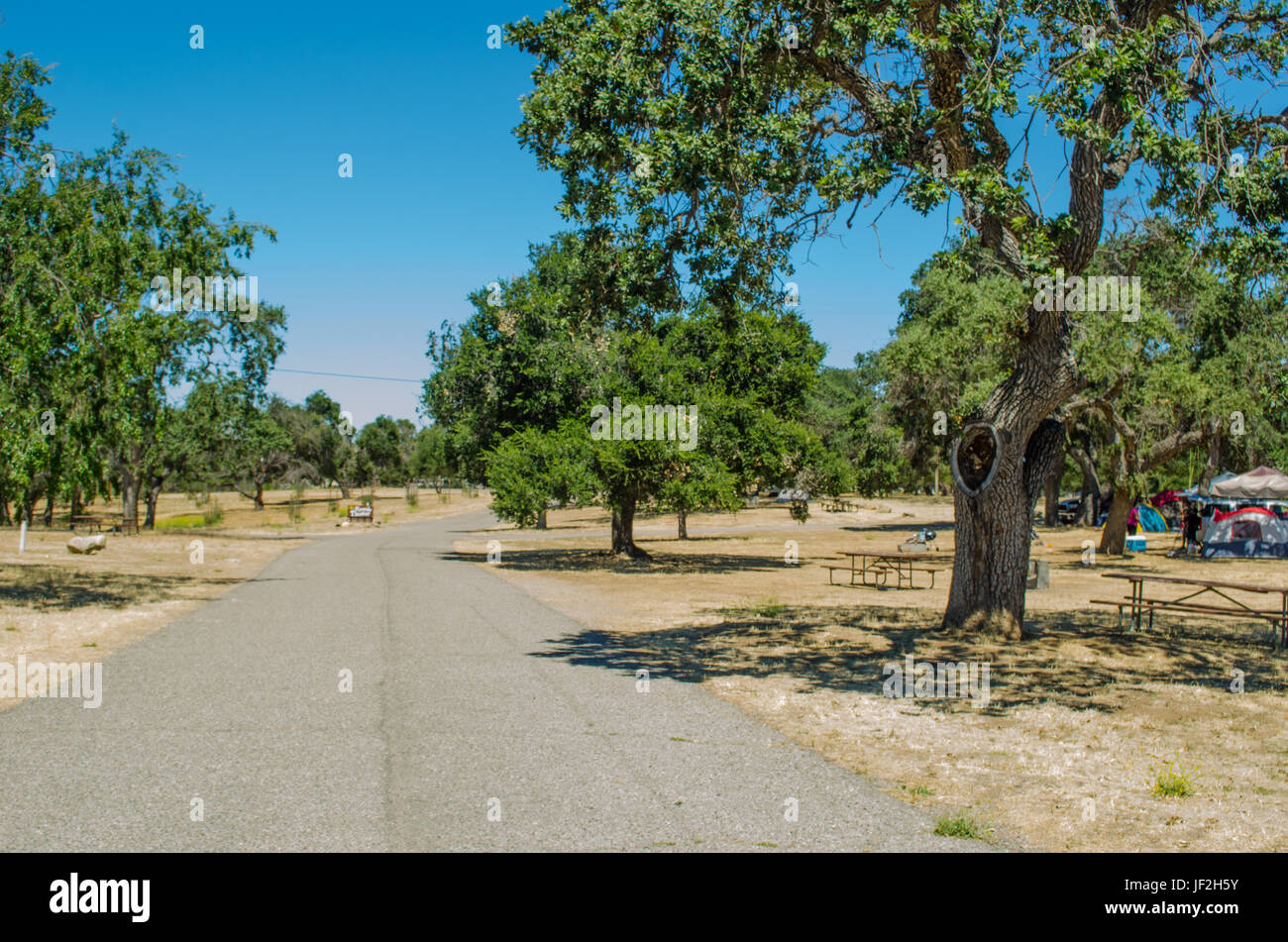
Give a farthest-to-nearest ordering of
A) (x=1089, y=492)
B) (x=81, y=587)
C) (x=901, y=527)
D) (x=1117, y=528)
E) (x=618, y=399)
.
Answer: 1. (x=901, y=527)
2. (x=1089, y=492)
3. (x=1117, y=528)
4. (x=618, y=399)
5. (x=81, y=587)

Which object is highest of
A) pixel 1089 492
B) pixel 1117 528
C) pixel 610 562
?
pixel 1089 492

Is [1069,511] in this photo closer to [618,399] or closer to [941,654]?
[618,399]

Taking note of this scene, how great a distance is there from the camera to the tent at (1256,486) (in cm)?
3184

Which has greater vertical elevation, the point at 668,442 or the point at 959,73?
the point at 959,73

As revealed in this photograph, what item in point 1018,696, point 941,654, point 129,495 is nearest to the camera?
point 1018,696

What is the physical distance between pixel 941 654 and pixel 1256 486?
26.7 metres

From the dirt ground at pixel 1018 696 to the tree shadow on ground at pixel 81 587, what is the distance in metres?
7.59

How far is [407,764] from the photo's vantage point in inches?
263

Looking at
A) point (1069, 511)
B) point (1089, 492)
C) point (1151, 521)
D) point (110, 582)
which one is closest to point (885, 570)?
point (110, 582)

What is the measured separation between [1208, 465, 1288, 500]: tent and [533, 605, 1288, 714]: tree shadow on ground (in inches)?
789
